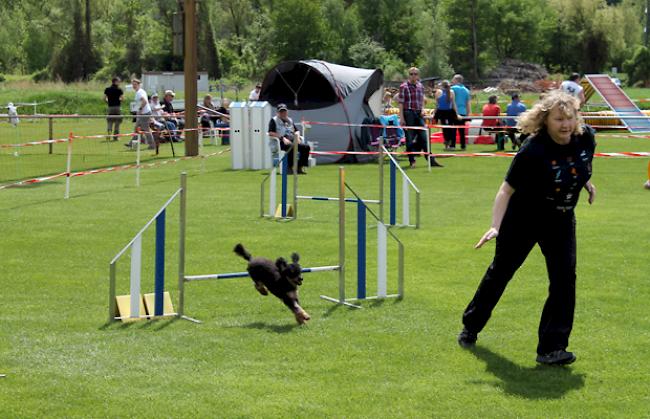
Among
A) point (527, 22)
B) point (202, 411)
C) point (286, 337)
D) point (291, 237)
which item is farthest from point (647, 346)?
point (527, 22)

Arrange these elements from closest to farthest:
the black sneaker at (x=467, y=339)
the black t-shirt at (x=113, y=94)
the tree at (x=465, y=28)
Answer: the black sneaker at (x=467, y=339) < the black t-shirt at (x=113, y=94) < the tree at (x=465, y=28)

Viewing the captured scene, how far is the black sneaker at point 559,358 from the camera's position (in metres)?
6.73

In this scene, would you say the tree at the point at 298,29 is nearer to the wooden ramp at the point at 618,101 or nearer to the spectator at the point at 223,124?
the wooden ramp at the point at 618,101

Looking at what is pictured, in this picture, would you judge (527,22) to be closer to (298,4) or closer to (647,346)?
(298,4)

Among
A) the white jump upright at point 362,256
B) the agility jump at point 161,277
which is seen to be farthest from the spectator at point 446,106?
A: the agility jump at point 161,277

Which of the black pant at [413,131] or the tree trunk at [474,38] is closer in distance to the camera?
the black pant at [413,131]

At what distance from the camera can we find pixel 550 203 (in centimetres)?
663

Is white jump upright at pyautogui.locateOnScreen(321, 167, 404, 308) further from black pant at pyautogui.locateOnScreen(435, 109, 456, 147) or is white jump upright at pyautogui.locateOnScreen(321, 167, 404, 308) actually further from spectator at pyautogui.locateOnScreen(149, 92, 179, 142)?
spectator at pyautogui.locateOnScreen(149, 92, 179, 142)

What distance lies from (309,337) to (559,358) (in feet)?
5.85

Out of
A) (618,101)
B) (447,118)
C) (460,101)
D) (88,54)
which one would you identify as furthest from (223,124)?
(88,54)

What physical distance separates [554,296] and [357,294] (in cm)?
250

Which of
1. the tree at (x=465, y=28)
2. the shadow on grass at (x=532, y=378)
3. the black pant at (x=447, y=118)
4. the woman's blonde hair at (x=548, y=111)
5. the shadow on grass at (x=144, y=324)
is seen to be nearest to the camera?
the shadow on grass at (x=532, y=378)

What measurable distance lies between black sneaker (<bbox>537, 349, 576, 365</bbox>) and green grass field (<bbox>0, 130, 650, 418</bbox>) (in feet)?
0.32

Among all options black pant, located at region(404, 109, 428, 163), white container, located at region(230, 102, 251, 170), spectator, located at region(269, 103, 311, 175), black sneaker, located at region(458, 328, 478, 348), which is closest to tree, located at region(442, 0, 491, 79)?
black pant, located at region(404, 109, 428, 163)
